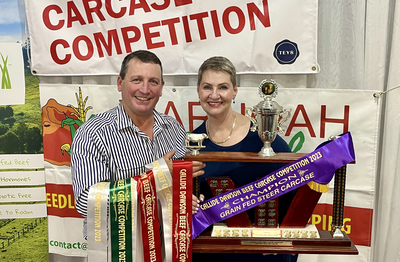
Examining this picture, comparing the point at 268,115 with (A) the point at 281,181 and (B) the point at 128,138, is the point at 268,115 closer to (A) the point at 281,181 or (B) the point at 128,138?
(A) the point at 281,181

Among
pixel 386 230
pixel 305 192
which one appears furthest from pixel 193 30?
pixel 386 230

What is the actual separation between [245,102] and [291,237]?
77 centimetres

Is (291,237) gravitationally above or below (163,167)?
below

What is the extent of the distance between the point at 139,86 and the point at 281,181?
27.1 inches

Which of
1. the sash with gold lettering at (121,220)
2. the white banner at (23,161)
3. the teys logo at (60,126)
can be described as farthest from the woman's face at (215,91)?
the white banner at (23,161)

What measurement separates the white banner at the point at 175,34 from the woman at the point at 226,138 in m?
0.37

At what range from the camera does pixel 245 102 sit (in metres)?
1.75

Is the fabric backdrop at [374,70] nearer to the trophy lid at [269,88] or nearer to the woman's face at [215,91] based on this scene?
the woman's face at [215,91]

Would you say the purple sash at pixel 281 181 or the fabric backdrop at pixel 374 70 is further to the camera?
the fabric backdrop at pixel 374 70

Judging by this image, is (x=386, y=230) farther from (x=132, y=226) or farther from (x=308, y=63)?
(x=132, y=226)

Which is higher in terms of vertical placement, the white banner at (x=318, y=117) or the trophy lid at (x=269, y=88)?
the trophy lid at (x=269, y=88)

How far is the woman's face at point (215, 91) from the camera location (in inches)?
52.9

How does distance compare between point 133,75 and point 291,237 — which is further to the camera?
point 133,75

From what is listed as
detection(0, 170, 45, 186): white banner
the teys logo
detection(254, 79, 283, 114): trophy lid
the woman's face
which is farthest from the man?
detection(0, 170, 45, 186): white banner
